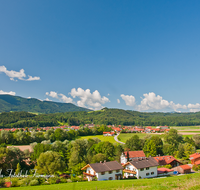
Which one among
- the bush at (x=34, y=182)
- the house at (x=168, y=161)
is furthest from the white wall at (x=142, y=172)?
the bush at (x=34, y=182)

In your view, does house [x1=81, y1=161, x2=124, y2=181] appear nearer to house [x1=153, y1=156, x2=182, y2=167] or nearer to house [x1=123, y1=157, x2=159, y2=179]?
house [x1=123, y1=157, x2=159, y2=179]

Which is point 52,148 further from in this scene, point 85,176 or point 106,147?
point 85,176

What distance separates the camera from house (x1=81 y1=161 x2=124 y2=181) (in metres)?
31.7

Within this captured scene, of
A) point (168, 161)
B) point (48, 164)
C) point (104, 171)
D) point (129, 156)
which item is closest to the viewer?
point (104, 171)

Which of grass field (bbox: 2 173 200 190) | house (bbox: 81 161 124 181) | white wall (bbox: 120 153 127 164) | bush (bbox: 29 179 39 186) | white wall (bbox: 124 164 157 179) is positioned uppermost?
grass field (bbox: 2 173 200 190)

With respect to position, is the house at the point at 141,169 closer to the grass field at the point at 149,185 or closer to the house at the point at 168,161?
the house at the point at 168,161

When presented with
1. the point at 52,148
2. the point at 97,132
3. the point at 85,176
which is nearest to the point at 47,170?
the point at 85,176

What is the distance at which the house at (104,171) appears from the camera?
31.7 meters

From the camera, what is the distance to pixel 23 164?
44438 millimetres

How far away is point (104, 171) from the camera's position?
32.1 metres

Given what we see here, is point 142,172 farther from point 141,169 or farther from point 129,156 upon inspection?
point 129,156

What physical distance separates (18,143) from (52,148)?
94.7ft

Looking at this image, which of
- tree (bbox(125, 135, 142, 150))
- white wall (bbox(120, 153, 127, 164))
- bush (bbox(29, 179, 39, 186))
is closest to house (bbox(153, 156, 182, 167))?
white wall (bbox(120, 153, 127, 164))

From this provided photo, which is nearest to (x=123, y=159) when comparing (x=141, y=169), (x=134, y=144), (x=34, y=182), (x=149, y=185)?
(x=141, y=169)
